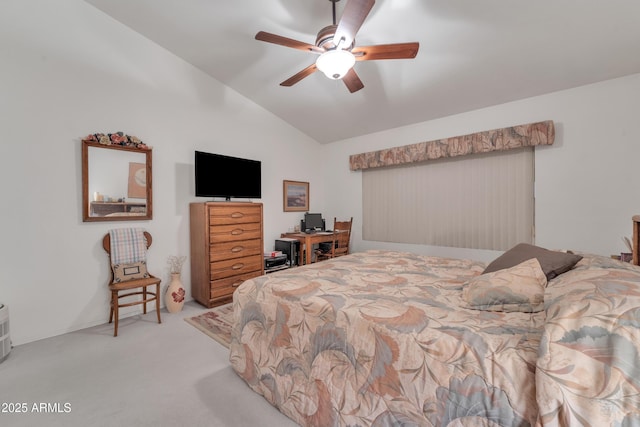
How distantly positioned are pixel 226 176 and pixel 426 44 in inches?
105

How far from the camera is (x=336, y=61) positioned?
187 cm

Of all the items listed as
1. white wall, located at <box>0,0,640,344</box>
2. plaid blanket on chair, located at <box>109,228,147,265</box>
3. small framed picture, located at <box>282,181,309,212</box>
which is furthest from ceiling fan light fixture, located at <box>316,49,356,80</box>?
small framed picture, located at <box>282,181,309,212</box>

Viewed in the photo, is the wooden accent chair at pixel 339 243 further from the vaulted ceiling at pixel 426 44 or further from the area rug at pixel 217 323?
the vaulted ceiling at pixel 426 44

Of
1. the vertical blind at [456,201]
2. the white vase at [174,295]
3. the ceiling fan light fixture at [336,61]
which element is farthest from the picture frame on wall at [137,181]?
the vertical blind at [456,201]

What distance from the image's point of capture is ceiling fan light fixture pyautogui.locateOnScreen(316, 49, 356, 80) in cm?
185

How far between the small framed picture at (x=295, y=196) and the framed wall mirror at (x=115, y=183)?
2.00 m

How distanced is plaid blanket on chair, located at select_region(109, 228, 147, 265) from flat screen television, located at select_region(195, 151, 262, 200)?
775 mm

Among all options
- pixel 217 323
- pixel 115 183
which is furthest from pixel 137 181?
pixel 217 323

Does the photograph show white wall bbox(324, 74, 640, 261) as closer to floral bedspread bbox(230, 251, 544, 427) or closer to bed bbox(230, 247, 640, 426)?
bed bbox(230, 247, 640, 426)

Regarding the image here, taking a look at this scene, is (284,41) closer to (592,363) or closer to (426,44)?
(426,44)

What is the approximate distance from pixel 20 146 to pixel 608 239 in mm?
5549

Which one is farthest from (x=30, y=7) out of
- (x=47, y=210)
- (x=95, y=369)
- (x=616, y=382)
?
(x=616, y=382)

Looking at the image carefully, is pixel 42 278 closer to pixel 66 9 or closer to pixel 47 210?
pixel 47 210

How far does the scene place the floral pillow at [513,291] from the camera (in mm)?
1202
